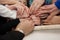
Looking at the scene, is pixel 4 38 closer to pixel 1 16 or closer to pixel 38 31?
pixel 1 16

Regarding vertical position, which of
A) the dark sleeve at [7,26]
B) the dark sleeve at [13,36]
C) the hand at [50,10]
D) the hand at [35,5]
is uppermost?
the hand at [35,5]

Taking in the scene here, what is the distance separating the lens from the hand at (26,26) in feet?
3.99

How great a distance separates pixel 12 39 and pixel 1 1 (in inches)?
15.0

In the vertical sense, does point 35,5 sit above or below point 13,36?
above

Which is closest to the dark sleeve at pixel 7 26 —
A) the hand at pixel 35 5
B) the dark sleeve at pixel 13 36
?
the dark sleeve at pixel 13 36

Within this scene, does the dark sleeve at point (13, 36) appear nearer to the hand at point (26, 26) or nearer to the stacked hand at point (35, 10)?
the hand at point (26, 26)

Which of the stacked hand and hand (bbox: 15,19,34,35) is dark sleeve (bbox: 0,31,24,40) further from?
the stacked hand

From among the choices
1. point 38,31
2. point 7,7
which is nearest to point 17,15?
point 7,7

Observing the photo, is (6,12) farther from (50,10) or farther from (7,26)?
(50,10)

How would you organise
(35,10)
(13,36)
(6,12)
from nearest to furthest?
(13,36) → (6,12) → (35,10)

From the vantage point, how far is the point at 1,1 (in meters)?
1.30

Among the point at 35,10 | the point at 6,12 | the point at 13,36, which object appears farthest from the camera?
the point at 35,10

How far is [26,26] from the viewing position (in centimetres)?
123

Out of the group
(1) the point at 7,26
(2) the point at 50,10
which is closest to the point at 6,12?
(1) the point at 7,26
